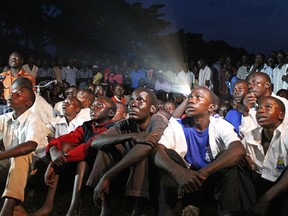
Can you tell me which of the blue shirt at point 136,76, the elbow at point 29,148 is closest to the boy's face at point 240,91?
the elbow at point 29,148

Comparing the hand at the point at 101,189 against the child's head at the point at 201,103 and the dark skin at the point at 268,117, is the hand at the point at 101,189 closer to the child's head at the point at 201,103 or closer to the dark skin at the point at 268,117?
the child's head at the point at 201,103

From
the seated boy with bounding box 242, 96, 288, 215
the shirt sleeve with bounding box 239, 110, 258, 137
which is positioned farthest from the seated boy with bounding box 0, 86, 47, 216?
the shirt sleeve with bounding box 239, 110, 258, 137

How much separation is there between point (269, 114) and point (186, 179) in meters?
1.19

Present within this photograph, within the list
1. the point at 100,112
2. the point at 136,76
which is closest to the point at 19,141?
the point at 100,112

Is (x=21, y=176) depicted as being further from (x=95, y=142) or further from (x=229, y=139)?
(x=229, y=139)

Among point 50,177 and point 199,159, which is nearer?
point 199,159

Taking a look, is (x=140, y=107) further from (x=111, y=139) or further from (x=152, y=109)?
(x=111, y=139)

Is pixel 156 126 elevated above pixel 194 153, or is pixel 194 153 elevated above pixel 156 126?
pixel 156 126

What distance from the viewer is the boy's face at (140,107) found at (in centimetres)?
423

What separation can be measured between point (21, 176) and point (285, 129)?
2.66 metres

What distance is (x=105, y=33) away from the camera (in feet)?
72.1

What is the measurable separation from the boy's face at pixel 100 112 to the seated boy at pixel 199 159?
115 cm

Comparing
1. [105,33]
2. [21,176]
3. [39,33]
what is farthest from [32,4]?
[21,176]

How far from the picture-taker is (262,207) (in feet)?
10.6
